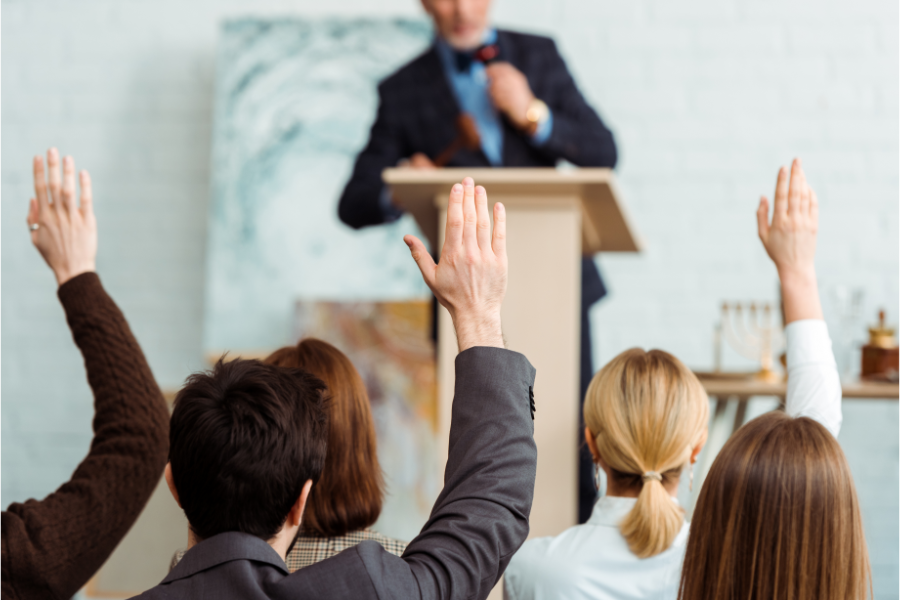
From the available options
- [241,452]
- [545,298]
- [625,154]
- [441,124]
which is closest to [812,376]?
[545,298]

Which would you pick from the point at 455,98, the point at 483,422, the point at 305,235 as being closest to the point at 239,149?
the point at 305,235

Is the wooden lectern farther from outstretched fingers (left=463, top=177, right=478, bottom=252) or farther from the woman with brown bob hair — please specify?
outstretched fingers (left=463, top=177, right=478, bottom=252)

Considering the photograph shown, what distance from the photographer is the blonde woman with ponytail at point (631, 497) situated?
980mm

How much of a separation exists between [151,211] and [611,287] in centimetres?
173

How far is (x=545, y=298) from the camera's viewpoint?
1.30 metres

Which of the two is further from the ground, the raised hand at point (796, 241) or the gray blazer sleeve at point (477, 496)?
the raised hand at point (796, 241)

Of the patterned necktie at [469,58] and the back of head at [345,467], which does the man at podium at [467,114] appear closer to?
the patterned necktie at [469,58]

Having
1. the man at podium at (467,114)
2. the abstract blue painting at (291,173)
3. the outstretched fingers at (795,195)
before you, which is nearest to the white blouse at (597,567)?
the outstretched fingers at (795,195)

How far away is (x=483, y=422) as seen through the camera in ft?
2.18

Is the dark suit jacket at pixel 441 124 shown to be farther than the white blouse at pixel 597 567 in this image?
Yes

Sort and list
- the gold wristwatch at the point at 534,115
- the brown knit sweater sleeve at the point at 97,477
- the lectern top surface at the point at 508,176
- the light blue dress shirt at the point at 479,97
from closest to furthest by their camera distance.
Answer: the brown knit sweater sleeve at the point at 97,477
the lectern top surface at the point at 508,176
the gold wristwatch at the point at 534,115
the light blue dress shirt at the point at 479,97

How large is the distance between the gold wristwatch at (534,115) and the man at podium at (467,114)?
99 mm

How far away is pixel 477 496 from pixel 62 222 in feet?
2.38

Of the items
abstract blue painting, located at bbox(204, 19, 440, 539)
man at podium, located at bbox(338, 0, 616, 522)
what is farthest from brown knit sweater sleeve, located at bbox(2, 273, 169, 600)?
abstract blue painting, located at bbox(204, 19, 440, 539)
